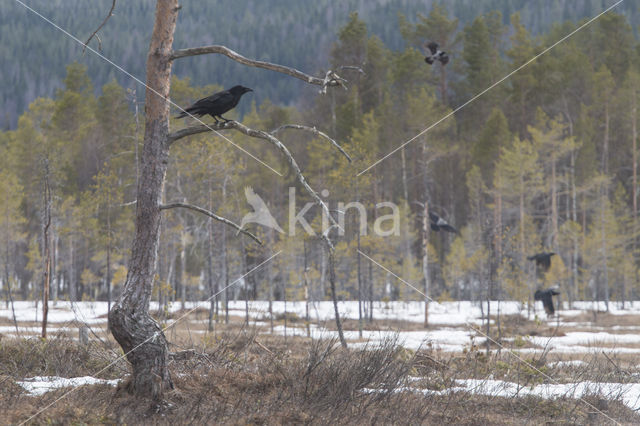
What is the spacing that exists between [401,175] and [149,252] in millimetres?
40010

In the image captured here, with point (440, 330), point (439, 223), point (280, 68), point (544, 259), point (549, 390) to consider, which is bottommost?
point (440, 330)

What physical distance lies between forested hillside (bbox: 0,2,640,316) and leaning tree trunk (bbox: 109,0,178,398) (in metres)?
18.9

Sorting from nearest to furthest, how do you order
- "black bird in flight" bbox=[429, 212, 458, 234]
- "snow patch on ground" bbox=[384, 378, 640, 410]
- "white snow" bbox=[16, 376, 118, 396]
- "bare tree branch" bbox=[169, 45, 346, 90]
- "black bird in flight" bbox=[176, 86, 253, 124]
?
"bare tree branch" bbox=[169, 45, 346, 90], "black bird in flight" bbox=[176, 86, 253, 124], "white snow" bbox=[16, 376, 118, 396], "snow patch on ground" bbox=[384, 378, 640, 410], "black bird in flight" bbox=[429, 212, 458, 234]

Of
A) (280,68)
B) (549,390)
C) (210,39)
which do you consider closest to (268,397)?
(280,68)

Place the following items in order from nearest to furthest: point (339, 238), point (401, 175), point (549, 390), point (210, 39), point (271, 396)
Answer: point (271, 396) < point (549, 390) < point (339, 238) < point (401, 175) < point (210, 39)

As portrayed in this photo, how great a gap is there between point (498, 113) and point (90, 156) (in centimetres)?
2863

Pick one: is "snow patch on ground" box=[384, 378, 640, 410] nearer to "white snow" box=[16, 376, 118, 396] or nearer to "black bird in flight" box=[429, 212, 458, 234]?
"white snow" box=[16, 376, 118, 396]

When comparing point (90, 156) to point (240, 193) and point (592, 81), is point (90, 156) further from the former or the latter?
point (592, 81)

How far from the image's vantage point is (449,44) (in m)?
52.0

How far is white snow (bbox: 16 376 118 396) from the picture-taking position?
6232 millimetres

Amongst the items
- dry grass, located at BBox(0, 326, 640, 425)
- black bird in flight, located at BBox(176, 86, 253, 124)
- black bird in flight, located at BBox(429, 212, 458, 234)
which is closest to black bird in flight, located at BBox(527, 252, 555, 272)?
black bird in flight, located at BBox(429, 212, 458, 234)

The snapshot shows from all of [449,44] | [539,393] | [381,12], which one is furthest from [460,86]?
[381,12]

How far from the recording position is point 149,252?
5.73 m

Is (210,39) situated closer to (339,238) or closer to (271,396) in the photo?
(339,238)
